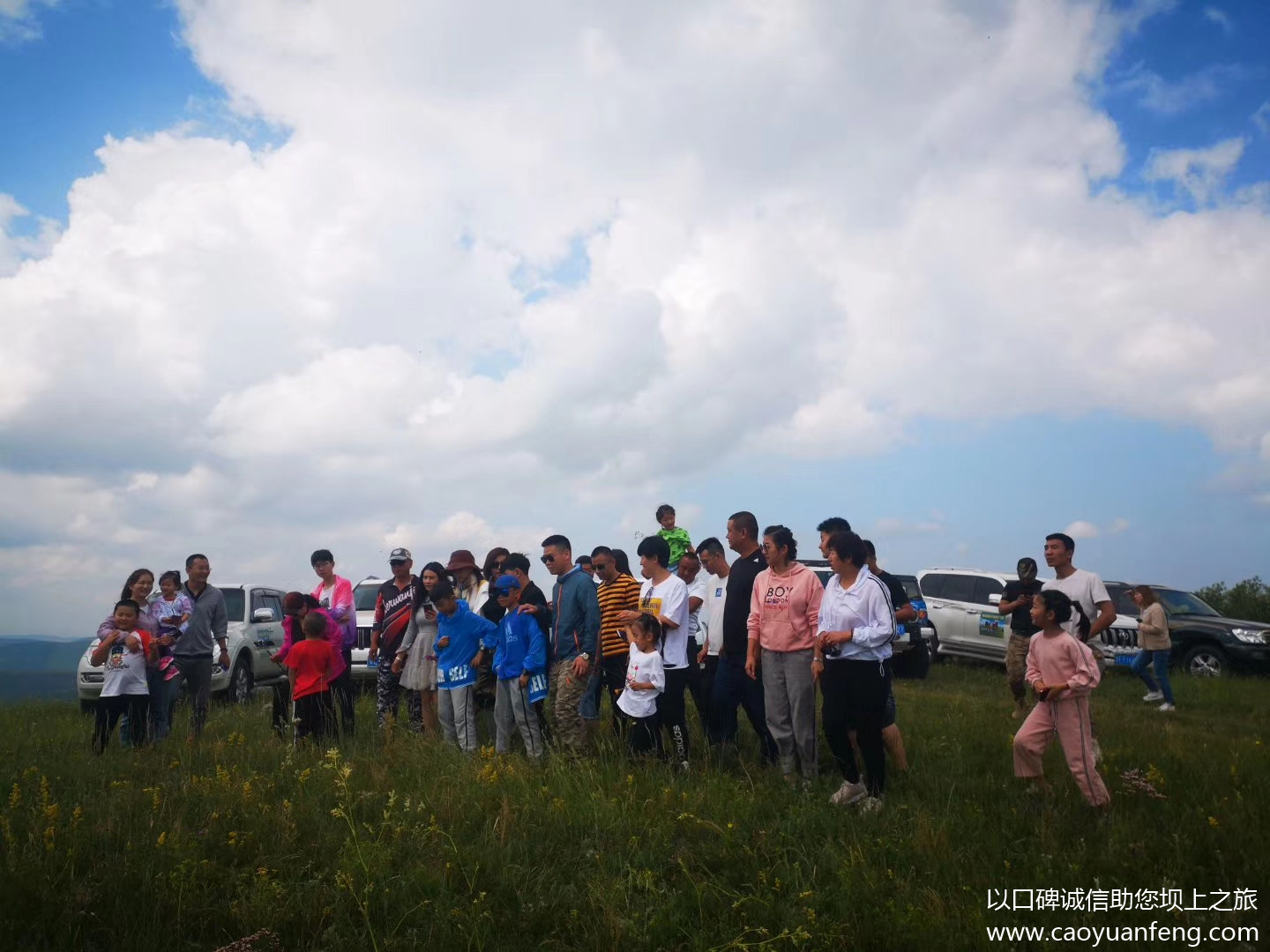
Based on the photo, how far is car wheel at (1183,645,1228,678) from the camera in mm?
13609

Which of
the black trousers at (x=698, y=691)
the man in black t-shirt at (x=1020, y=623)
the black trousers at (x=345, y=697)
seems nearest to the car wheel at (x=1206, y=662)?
the man in black t-shirt at (x=1020, y=623)

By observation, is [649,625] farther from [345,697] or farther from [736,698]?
[345,697]

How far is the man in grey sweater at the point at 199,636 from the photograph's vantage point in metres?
8.28

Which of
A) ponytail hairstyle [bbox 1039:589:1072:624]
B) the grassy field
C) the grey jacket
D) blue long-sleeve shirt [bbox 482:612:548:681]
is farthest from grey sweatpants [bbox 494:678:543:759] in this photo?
ponytail hairstyle [bbox 1039:589:1072:624]

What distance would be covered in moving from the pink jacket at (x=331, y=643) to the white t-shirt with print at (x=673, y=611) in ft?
10.4

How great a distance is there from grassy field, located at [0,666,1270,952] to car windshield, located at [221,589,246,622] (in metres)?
6.16

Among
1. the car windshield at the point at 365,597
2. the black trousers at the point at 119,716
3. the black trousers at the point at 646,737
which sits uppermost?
the car windshield at the point at 365,597

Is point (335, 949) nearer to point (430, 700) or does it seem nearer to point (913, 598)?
point (430, 700)

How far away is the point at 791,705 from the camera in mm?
6047

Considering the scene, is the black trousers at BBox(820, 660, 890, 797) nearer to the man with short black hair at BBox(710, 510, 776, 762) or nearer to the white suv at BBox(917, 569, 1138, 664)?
the man with short black hair at BBox(710, 510, 776, 762)

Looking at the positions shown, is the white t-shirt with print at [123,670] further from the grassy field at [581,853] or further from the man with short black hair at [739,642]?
the man with short black hair at [739,642]

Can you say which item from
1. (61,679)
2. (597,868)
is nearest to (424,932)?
(597,868)

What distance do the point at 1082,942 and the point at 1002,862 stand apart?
0.78 metres

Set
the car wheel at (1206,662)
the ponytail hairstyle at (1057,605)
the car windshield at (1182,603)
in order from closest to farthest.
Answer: the ponytail hairstyle at (1057,605) → the car wheel at (1206,662) → the car windshield at (1182,603)
